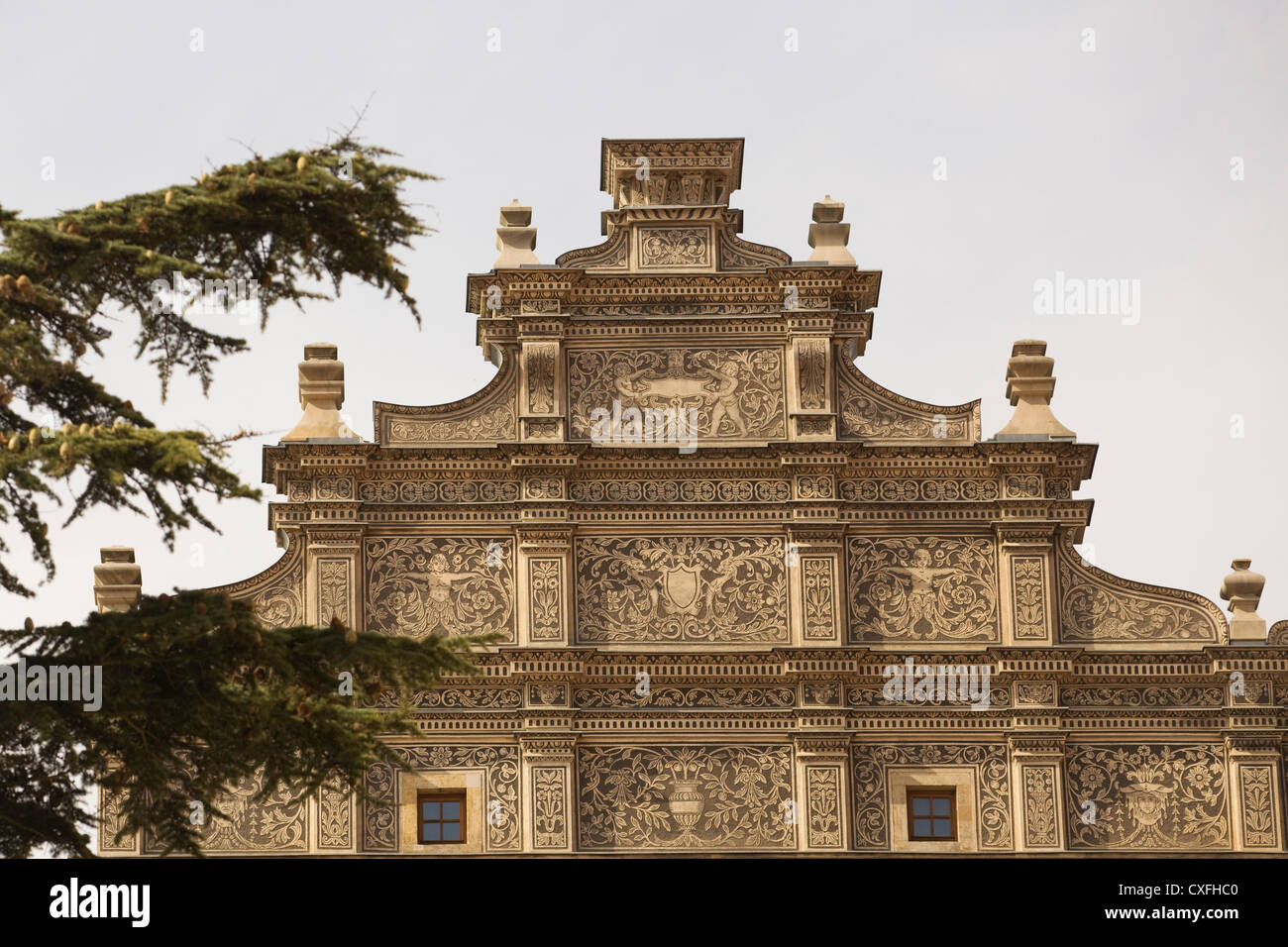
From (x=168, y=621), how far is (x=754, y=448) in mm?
11993

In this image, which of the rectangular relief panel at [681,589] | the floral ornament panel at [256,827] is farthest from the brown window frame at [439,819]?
the rectangular relief panel at [681,589]

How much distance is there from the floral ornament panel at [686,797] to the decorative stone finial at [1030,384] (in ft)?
15.1

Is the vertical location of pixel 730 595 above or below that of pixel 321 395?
below

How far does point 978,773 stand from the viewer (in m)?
23.6

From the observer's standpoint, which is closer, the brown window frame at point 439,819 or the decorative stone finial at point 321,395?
the brown window frame at point 439,819

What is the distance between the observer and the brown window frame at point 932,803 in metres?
23.5

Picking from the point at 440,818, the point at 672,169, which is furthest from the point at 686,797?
the point at 672,169

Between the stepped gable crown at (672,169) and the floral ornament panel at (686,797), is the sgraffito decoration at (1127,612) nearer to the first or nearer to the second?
the floral ornament panel at (686,797)

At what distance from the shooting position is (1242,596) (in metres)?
24.3

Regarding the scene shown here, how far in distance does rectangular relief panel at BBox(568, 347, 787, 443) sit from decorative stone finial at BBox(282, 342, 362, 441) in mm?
2538

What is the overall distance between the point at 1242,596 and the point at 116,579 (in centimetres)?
1206

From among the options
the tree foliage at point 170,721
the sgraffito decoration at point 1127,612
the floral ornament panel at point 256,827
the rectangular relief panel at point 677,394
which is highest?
the rectangular relief panel at point 677,394

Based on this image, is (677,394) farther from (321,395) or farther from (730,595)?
(321,395)

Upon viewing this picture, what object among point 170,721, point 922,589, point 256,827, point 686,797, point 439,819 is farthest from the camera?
point 922,589
